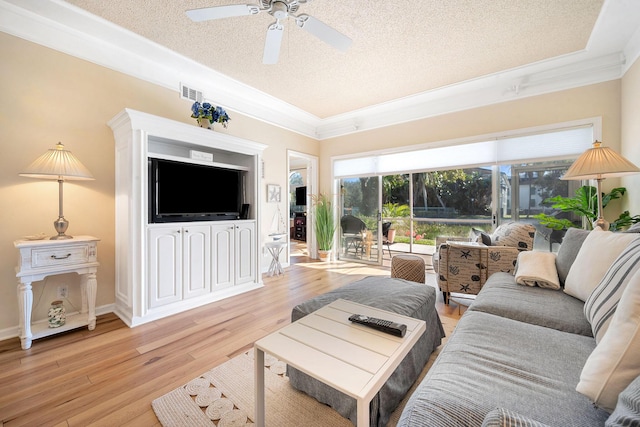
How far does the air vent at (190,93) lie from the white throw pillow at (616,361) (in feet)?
13.4

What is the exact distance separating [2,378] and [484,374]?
111 inches

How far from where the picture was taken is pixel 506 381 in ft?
2.93

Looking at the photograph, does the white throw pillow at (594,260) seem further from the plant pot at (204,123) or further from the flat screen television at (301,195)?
the flat screen television at (301,195)

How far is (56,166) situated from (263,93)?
270 centimetres

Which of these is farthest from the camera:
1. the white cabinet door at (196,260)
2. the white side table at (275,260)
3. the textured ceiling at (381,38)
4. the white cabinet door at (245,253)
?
the white side table at (275,260)

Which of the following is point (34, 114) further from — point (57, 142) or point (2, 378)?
point (2, 378)

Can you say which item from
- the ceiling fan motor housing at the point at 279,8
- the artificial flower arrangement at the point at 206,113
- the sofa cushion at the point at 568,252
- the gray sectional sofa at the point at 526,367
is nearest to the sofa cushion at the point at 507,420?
the gray sectional sofa at the point at 526,367

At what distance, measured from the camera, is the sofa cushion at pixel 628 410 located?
52cm

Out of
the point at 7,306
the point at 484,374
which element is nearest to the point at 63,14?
the point at 7,306

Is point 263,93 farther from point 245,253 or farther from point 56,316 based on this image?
point 56,316

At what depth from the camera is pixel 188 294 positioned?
276cm

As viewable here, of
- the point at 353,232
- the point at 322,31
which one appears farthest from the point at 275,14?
the point at 353,232

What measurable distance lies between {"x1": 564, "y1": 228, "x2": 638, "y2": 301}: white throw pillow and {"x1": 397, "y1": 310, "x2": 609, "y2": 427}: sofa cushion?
0.48 meters

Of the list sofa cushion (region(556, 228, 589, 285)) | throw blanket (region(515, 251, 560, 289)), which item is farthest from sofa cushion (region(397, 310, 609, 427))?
sofa cushion (region(556, 228, 589, 285))
